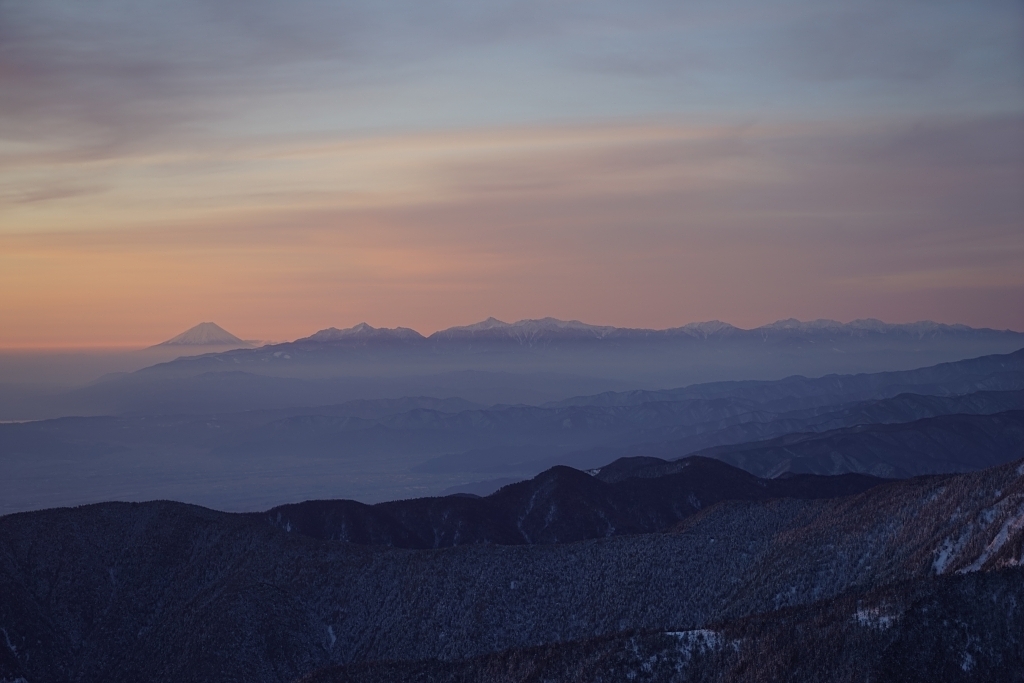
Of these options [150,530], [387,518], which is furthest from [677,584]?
[387,518]

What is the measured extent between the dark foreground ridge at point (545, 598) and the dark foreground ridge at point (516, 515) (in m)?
35.3

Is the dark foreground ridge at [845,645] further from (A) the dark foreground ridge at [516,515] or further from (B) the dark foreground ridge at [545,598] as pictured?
(A) the dark foreground ridge at [516,515]

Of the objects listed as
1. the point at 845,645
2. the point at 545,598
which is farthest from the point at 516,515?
the point at 845,645

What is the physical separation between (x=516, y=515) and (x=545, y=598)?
71705mm

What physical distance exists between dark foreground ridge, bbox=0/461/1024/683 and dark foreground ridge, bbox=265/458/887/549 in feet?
116

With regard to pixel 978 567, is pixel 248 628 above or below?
below

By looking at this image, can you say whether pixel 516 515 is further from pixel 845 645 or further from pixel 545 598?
pixel 845 645

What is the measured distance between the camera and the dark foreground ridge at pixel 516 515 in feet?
543

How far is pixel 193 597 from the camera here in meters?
114

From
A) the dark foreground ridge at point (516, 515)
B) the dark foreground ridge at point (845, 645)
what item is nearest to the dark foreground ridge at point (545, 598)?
the dark foreground ridge at point (845, 645)

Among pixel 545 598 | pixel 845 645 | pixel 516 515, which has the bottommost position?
pixel 516 515

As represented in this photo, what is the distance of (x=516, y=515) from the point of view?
573 ft

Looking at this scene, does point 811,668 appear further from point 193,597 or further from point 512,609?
point 193,597

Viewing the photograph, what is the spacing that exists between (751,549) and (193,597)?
197 feet
